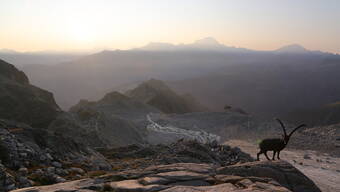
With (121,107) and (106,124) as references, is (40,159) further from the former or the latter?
(121,107)

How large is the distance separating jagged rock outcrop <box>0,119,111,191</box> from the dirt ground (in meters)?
12.3

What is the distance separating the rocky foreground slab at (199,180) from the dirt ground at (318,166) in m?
10.1

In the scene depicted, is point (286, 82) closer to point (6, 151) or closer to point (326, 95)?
point (326, 95)

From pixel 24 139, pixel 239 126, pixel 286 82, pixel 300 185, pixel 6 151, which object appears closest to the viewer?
pixel 300 185

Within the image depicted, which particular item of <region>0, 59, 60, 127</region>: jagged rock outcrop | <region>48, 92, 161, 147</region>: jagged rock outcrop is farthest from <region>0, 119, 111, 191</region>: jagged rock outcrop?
<region>0, 59, 60, 127</region>: jagged rock outcrop

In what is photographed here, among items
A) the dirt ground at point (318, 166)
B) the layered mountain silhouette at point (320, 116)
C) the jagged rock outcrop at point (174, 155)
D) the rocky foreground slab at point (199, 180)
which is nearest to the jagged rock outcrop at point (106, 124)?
the jagged rock outcrop at point (174, 155)

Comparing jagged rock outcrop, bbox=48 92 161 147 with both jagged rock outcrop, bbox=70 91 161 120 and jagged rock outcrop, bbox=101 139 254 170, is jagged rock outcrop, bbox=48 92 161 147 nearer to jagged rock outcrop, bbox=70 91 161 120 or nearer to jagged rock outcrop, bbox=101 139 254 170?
jagged rock outcrop, bbox=70 91 161 120

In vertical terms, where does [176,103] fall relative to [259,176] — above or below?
below

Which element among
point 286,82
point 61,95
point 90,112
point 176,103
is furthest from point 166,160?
point 286,82

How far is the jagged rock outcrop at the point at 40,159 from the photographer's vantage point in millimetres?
11500

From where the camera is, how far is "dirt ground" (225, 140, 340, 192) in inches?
747

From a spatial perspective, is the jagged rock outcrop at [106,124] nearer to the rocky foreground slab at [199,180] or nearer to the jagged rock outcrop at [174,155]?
the jagged rock outcrop at [174,155]

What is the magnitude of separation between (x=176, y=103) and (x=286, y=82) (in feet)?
379

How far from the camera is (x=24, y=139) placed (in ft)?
49.2
